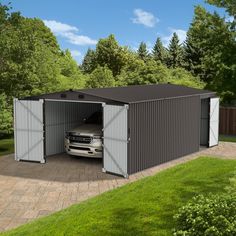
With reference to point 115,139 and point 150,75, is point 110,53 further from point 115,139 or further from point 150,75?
point 115,139

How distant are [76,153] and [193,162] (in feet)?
14.1

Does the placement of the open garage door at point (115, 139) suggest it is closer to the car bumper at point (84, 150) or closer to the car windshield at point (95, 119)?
the car bumper at point (84, 150)

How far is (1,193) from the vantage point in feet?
37.1

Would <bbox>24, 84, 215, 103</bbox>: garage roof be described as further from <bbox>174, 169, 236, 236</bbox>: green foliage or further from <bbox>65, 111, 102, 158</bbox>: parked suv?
<bbox>174, 169, 236, 236</bbox>: green foliage

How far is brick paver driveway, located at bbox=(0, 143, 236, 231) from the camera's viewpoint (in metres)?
9.94

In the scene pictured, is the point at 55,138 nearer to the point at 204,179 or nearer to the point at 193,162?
the point at 193,162

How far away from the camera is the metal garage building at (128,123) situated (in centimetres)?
1298

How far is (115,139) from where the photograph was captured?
1300cm

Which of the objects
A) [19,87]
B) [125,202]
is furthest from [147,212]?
[19,87]

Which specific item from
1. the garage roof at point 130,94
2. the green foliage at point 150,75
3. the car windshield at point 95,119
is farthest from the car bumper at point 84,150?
the green foliage at point 150,75

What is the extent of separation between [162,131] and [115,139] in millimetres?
2404

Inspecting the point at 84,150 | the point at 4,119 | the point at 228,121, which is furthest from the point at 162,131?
the point at 228,121

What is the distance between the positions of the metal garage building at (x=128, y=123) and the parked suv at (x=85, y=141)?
0.94m

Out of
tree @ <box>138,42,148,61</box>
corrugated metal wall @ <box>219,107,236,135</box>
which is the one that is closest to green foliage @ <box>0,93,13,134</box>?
corrugated metal wall @ <box>219,107,236,135</box>
